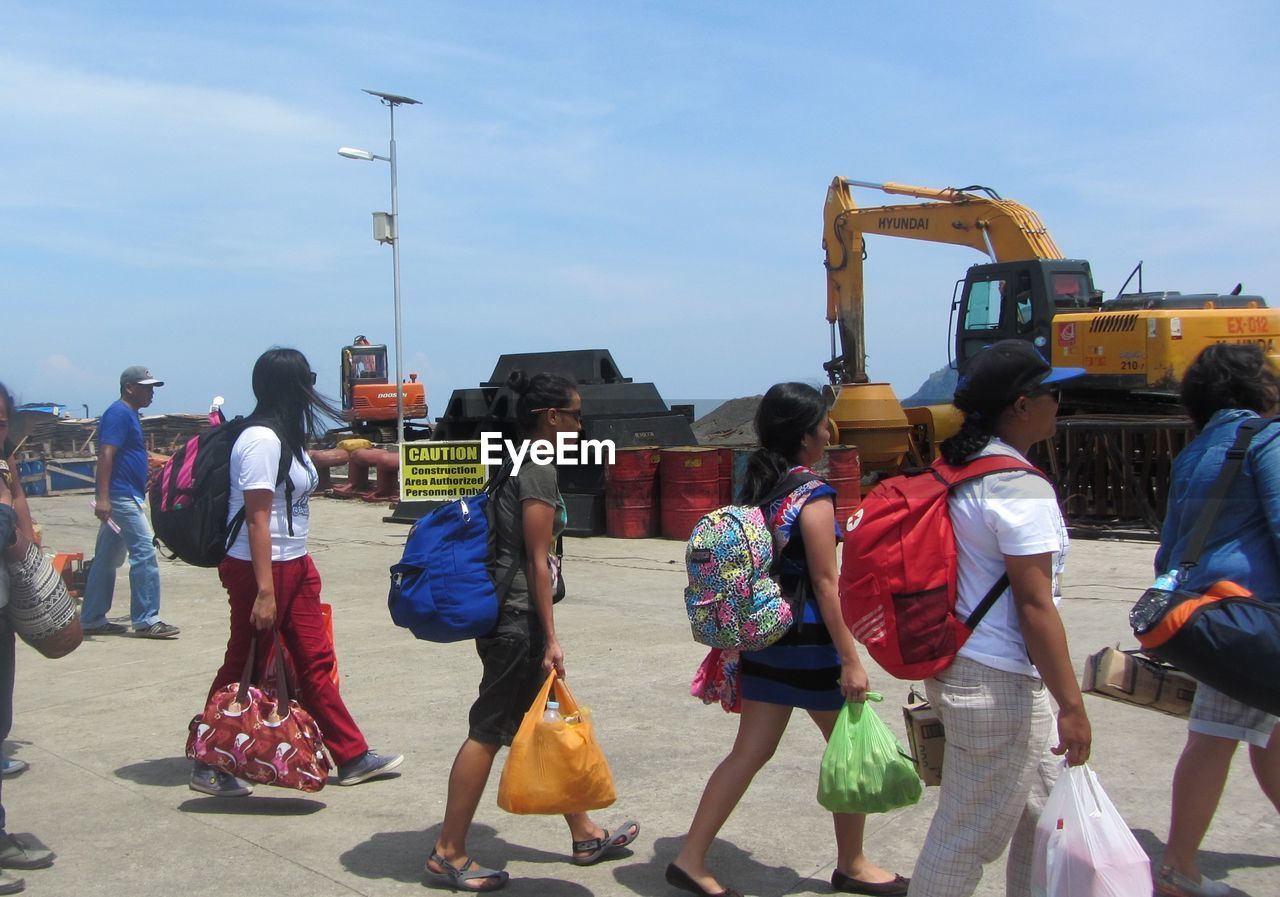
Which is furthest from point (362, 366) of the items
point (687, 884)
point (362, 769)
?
point (687, 884)

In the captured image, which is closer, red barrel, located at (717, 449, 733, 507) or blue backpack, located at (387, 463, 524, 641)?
blue backpack, located at (387, 463, 524, 641)

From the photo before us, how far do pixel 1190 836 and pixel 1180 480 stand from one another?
1141 millimetres

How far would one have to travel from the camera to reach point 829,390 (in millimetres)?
16297

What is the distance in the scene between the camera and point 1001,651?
294 centimetres

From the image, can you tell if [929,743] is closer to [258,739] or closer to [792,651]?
[792,651]

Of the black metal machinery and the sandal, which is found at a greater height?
the black metal machinery

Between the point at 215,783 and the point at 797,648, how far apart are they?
103 inches

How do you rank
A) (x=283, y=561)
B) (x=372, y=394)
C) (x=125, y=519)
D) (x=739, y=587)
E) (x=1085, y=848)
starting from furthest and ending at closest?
(x=372, y=394)
(x=125, y=519)
(x=283, y=561)
(x=739, y=587)
(x=1085, y=848)

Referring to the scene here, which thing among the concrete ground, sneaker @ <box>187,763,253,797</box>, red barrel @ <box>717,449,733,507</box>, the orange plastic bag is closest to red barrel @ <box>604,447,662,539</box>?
red barrel @ <box>717,449,733,507</box>

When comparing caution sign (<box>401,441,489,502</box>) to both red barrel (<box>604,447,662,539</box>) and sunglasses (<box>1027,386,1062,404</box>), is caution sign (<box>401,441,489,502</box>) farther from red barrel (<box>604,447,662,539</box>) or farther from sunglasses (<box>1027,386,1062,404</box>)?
sunglasses (<box>1027,386,1062,404</box>)

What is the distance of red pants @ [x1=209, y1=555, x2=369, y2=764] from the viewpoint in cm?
473

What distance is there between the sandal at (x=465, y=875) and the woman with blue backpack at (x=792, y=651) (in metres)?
0.59

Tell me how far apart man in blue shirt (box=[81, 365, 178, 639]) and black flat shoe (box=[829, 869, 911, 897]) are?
5534 mm

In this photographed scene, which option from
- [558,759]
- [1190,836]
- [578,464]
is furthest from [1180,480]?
[578,464]
